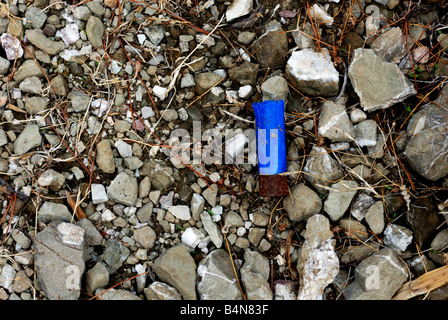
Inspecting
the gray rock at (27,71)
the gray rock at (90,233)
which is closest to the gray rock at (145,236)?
the gray rock at (90,233)

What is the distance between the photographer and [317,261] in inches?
87.0

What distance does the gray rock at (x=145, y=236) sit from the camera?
2.30 meters

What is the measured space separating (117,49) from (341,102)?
1.46m

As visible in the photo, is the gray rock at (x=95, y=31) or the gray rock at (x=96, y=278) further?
the gray rock at (x=95, y=31)

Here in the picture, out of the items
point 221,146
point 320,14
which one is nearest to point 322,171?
point 221,146

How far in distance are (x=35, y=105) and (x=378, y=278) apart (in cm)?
231

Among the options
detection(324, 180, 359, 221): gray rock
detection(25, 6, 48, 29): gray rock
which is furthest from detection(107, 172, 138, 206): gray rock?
detection(324, 180, 359, 221): gray rock

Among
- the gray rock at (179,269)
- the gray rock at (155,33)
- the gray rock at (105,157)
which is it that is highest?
the gray rock at (155,33)

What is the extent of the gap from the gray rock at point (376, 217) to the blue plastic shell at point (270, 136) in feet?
1.95

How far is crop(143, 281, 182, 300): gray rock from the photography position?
2.18 meters

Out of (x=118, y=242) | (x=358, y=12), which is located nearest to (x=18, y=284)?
(x=118, y=242)

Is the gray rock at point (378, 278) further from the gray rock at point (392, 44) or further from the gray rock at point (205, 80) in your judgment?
the gray rock at point (205, 80)

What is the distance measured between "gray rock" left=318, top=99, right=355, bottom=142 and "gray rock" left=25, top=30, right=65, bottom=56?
1.72 meters

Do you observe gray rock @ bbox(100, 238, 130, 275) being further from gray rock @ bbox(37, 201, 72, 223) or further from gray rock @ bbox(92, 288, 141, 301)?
gray rock @ bbox(37, 201, 72, 223)
